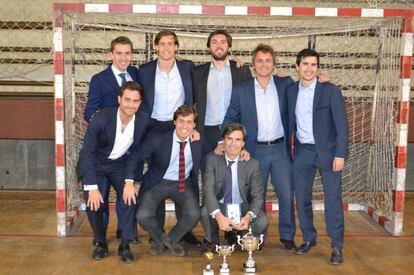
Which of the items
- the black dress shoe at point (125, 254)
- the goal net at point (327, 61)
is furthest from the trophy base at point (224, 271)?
the goal net at point (327, 61)

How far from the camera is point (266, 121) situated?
4516mm

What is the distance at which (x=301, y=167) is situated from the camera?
178 inches

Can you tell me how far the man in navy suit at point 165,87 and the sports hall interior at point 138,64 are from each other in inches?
20.3

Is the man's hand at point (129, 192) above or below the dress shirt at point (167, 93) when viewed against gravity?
below

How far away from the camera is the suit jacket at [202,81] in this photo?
4.60 meters

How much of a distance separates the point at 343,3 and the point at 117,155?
489 cm

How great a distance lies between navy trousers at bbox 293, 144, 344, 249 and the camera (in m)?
4.38

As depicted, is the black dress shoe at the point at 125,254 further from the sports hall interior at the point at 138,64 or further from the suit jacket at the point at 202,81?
the suit jacket at the point at 202,81

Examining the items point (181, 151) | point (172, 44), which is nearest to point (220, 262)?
point (181, 151)

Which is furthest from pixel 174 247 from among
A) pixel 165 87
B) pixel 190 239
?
pixel 165 87

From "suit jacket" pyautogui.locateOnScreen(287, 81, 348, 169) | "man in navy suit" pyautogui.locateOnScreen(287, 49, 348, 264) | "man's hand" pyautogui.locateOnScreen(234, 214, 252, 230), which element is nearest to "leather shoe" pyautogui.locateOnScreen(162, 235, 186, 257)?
"man's hand" pyautogui.locateOnScreen(234, 214, 252, 230)

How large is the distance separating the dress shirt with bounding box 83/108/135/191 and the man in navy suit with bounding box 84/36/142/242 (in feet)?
0.84

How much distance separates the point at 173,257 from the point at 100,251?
22.0 inches

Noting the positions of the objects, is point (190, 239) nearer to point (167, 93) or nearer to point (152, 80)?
point (167, 93)
